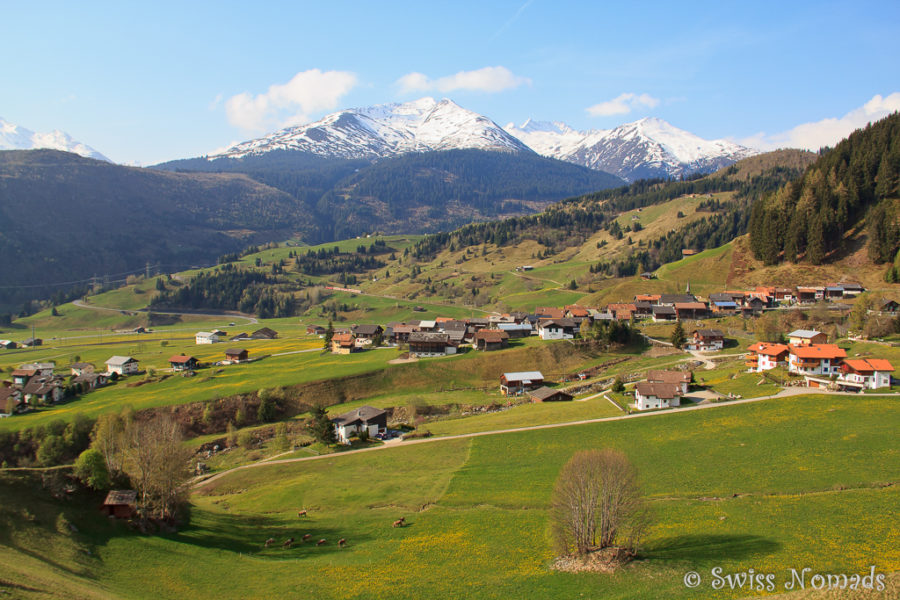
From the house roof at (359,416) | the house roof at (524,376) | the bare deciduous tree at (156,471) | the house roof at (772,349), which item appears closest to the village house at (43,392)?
the house roof at (359,416)

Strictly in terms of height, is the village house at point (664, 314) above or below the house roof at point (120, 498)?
above

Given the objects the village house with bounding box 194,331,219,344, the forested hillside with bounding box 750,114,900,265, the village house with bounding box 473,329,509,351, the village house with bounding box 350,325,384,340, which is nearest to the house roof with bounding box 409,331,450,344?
the village house with bounding box 473,329,509,351

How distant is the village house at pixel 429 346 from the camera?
9769 cm

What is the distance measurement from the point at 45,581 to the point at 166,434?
19414 mm

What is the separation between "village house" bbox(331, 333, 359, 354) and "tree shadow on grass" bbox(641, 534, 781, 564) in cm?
8101

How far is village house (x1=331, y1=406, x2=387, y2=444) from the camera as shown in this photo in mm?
64438

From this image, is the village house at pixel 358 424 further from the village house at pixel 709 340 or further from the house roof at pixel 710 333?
the house roof at pixel 710 333

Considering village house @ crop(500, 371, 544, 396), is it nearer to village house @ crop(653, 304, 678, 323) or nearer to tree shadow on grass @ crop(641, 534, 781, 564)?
village house @ crop(653, 304, 678, 323)

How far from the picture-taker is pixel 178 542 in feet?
112

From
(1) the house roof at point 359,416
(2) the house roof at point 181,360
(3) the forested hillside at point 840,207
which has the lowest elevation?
(1) the house roof at point 359,416

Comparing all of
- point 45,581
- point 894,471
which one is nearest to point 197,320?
point 45,581

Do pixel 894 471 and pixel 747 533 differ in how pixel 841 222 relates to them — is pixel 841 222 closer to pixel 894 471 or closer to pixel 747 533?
pixel 894 471

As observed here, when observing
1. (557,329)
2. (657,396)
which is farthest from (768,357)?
(557,329)

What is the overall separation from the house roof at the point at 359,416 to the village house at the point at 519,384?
22716 mm
